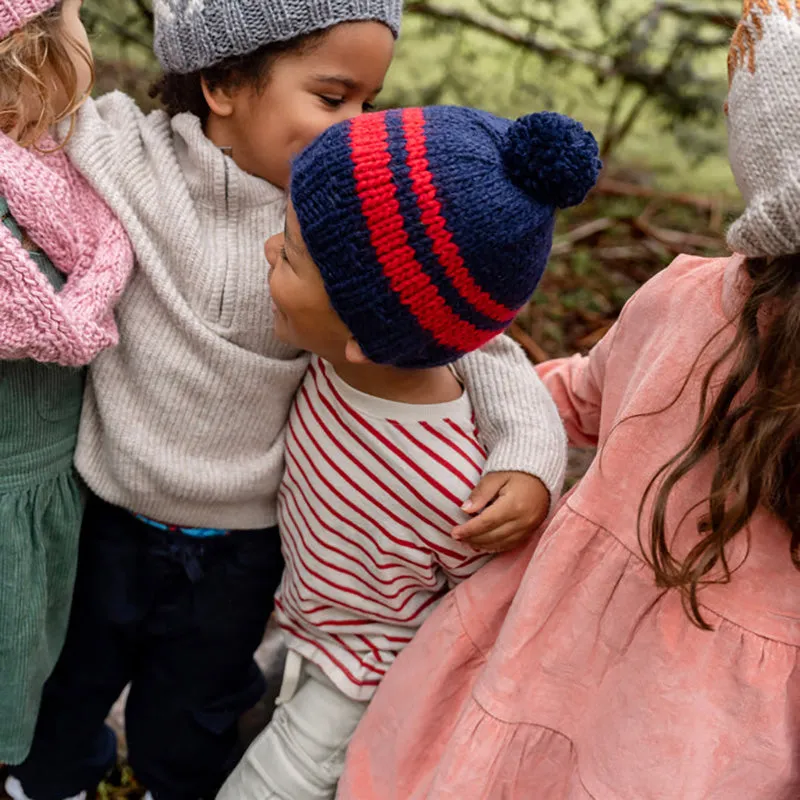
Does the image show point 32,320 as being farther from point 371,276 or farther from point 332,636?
point 332,636

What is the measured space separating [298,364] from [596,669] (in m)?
0.70

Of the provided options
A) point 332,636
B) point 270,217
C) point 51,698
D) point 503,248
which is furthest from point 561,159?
point 51,698

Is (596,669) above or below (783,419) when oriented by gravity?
below

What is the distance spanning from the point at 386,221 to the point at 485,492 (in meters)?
0.47

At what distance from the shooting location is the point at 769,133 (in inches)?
41.7

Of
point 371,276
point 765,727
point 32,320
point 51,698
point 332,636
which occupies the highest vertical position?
point 371,276

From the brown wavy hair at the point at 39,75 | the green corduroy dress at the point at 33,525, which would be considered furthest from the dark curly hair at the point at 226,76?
the green corduroy dress at the point at 33,525

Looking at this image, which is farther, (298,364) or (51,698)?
(51,698)

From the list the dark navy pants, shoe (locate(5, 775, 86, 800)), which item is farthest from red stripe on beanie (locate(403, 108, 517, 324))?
shoe (locate(5, 775, 86, 800))

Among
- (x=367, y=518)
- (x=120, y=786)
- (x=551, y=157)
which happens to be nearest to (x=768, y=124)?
(x=551, y=157)

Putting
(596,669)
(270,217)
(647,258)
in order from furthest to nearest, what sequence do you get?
(647,258) < (270,217) < (596,669)

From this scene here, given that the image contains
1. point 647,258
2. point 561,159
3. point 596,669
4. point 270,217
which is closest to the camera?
point 561,159

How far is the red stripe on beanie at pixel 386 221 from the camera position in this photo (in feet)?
4.09

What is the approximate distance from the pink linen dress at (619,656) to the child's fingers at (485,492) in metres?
0.10
